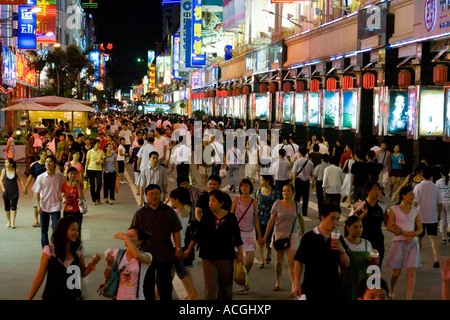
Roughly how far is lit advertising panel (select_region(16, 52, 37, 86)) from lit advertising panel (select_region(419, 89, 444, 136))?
27794mm

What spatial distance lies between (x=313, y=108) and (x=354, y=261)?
25.6 meters

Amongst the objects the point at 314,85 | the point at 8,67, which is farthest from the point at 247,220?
the point at 8,67

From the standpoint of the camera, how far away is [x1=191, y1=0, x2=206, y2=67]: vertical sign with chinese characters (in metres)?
64.8

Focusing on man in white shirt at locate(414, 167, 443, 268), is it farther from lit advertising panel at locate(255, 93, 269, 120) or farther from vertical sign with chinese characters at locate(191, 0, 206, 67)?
vertical sign with chinese characters at locate(191, 0, 206, 67)

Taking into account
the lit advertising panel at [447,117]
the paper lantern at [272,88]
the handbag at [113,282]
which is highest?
the paper lantern at [272,88]

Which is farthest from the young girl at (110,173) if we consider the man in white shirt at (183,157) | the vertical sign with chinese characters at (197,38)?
the vertical sign with chinese characters at (197,38)

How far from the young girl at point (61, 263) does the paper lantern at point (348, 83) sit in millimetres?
20004

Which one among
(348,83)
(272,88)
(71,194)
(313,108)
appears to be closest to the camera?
(71,194)

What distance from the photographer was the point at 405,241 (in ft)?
28.0

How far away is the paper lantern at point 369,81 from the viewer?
22875 millimetres

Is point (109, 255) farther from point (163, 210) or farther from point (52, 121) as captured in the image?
point (52, 121)

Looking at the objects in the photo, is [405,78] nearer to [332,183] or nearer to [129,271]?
[332,183]

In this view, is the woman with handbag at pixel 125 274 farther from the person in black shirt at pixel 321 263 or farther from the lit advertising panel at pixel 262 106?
the lit advertising panel at pixel 262 106

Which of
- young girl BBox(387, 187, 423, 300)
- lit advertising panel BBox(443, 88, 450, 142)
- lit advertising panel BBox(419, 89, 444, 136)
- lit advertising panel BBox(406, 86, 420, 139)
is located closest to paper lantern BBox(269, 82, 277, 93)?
lit advertising panel BBox(406, 86, 420, 139)
